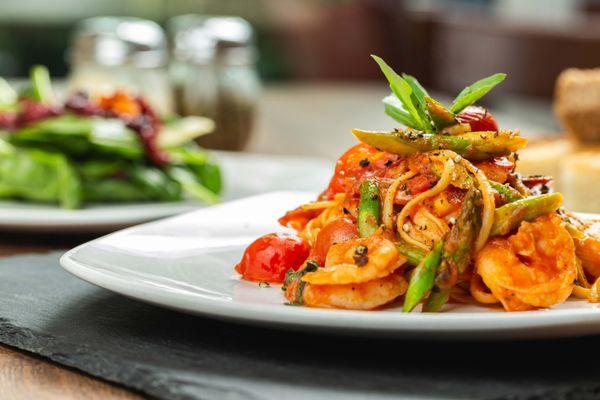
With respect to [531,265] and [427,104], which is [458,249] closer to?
[531,265]

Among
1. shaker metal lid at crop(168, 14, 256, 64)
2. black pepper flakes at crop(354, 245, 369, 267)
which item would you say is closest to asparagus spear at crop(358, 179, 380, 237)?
black pepper flakes at crop(354, 245, 369, 267)

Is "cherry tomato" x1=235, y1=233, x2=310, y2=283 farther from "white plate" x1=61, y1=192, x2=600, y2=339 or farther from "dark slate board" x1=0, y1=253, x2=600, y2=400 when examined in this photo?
"dark slate board" x1=0, y1=253, x2=600, y2=400

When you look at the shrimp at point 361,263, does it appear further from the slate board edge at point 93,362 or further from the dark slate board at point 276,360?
the slate board edge at point 93,362

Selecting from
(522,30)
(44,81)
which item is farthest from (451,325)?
(522,30)

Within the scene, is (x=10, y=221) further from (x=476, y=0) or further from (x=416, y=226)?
(x=476, y=0)

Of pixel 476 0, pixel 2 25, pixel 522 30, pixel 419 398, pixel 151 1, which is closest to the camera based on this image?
pixel 419 398

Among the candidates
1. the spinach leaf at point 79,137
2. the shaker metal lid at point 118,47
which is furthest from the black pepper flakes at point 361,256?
the shaker metal lid at point 118,47
